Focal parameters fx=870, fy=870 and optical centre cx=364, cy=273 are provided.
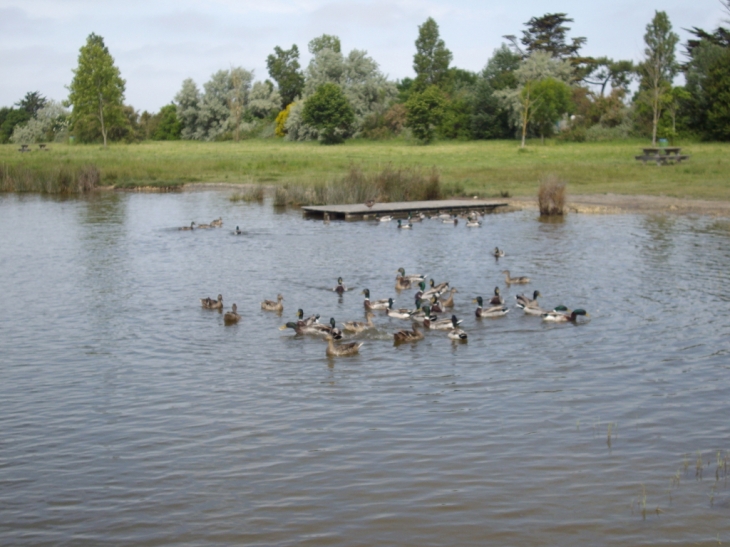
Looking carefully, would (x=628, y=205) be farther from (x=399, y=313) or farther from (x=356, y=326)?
(x=356, y=326)

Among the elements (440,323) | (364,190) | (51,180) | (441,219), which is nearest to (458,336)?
(440,323)

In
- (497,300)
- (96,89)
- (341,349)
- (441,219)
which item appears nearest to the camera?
(341,349)

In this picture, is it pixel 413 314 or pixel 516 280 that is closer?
pixel 413 314

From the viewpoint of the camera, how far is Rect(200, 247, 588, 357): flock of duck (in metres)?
13.4

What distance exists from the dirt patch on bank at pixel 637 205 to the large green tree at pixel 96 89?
156 ft

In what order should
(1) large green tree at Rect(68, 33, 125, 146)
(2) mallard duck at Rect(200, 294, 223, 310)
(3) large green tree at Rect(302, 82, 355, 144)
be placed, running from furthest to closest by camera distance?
(1) large green tree at Rect(68, 33, 125, 146) < (3) large green tree at Rect(302, 82, 355, 144) < (2) mallard duck at Rect(200, 294, 223, 310)

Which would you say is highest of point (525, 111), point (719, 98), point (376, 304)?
point (719, 98)

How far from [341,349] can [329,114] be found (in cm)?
5690

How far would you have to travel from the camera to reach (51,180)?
4078 cm

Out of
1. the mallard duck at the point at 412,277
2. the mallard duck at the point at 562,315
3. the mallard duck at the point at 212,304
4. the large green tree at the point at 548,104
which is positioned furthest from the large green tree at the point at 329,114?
the mallard duck at the point at 562,315

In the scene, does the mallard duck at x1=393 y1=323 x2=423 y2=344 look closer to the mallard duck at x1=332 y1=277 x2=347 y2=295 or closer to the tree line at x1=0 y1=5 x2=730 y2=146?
the mallard duck at x1=332 y1=277 x2=347 y2=295

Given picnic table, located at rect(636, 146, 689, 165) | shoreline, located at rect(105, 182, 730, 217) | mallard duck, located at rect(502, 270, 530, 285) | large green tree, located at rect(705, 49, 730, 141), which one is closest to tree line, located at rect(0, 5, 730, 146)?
large green tree, located at rect(705, 49, 730, 141)

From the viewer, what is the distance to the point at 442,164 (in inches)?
1827

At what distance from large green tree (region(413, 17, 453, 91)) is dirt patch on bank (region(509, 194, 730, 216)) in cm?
5701
